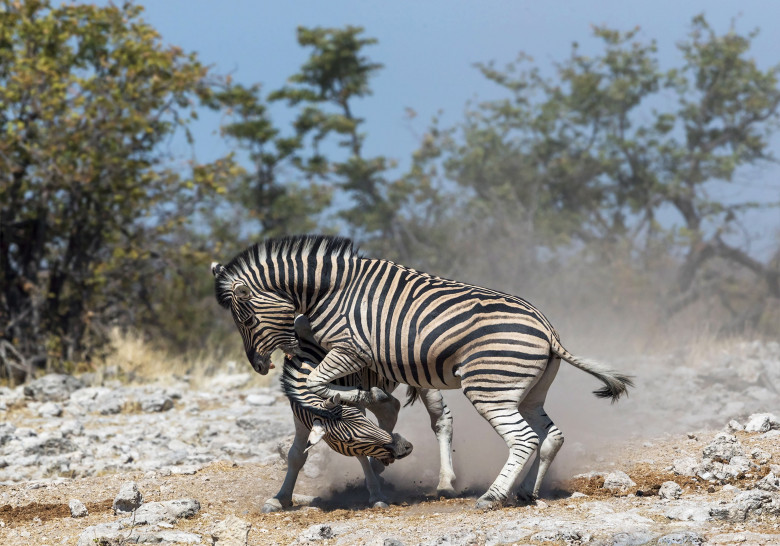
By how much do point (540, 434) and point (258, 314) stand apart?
2392mm

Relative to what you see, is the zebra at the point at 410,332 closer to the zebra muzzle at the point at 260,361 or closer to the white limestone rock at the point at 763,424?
the zebra muzzle at the point at 260,361

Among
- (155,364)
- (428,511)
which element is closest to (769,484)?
(428,511)

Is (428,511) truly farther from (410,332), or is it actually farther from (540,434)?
(410,332)

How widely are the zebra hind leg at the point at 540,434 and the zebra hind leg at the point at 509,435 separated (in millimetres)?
233

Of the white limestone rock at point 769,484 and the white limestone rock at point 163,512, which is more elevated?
the white limestone rock at point 769,484

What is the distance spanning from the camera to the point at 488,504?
6.57 m

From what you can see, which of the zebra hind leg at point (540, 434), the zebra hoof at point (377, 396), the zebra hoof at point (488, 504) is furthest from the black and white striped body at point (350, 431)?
the zebra hind leg at point (540, 434)

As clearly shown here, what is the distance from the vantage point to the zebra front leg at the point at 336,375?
6.98 metres

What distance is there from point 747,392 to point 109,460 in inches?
316

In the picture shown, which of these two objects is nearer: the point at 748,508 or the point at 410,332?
the point at 748,508

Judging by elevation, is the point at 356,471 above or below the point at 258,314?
below

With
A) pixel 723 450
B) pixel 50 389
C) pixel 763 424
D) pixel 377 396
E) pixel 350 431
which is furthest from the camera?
pixel 50 389

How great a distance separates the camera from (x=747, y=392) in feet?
39.4

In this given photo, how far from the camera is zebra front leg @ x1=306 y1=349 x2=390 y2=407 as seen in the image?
22.9ft
